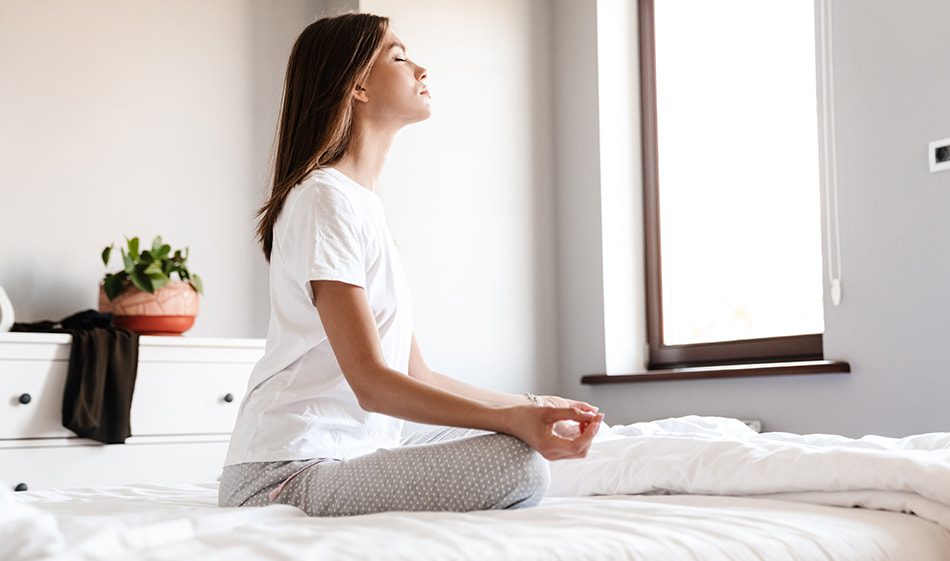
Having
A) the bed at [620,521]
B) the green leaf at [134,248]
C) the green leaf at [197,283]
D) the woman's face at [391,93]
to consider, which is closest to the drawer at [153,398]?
the green leaf at [197,283]

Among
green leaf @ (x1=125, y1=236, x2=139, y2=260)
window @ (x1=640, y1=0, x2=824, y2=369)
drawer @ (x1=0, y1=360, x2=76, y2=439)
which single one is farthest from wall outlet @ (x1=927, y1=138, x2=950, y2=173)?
drawer @ (x1=0, y1=360, x2=76, y2=439)

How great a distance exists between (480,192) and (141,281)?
1.29 meters

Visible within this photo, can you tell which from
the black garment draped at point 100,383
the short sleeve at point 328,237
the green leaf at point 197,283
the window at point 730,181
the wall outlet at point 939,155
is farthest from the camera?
the window at point 730,181

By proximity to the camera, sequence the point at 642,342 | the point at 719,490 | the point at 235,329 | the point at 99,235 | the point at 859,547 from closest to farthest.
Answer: the point at 859,547, the point at 719,490, the point at 99,235, the point at 235,329, the point at 642,342

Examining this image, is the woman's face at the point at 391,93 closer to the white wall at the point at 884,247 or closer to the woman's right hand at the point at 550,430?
the woman's right hand at the point at 550,430

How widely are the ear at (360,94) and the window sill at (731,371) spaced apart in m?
1.75

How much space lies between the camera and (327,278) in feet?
4.69

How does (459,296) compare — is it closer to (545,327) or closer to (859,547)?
(545,327)

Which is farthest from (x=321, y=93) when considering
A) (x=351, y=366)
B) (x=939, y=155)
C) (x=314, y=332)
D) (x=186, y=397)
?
(x=939, y=155)

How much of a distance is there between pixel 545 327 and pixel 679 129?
2.83 feet

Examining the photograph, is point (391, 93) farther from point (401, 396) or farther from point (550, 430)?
point (550, 430)

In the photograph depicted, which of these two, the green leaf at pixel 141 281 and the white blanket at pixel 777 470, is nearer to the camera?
Answer: the white blanket at pixel 777 470

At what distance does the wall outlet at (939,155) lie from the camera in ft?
8.85

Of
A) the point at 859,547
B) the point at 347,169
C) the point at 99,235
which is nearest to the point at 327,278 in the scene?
the point at 347,169
